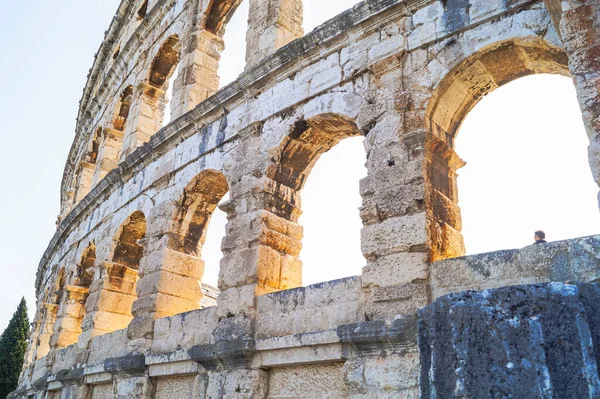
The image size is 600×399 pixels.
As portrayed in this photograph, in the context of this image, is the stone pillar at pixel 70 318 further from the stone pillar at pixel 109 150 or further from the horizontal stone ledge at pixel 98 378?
the stone pillar at pixel 109 150

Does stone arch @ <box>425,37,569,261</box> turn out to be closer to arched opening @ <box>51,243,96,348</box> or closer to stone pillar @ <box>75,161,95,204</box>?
arched opening @ <box>51,243,96,348</box>

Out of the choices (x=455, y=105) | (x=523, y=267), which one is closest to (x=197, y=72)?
(x=455, y=105)

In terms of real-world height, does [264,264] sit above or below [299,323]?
above

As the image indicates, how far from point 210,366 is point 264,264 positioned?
3.99 feet

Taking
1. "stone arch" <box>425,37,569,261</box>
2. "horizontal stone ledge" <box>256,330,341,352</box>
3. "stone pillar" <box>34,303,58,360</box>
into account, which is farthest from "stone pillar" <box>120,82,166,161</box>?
"stone arch" <box>425,37,569,261</box>

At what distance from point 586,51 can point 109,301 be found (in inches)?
299

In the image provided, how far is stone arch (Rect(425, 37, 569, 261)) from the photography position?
4.76 meters

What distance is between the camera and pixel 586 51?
3.51 m

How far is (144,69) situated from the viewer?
35.7ft

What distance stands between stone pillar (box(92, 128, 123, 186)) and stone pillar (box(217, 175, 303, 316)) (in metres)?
6.46

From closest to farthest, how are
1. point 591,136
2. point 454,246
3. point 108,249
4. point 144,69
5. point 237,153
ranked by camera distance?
point 591,136, point 454,246, point 237,153, point 108,249, point 144,69

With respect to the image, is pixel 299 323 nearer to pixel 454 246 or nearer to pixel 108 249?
pixel 454 246

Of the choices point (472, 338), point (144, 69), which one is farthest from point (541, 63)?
point (144, 69)

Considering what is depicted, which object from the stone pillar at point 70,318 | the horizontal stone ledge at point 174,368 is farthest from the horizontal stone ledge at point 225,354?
the stone pillar at point 70,318
